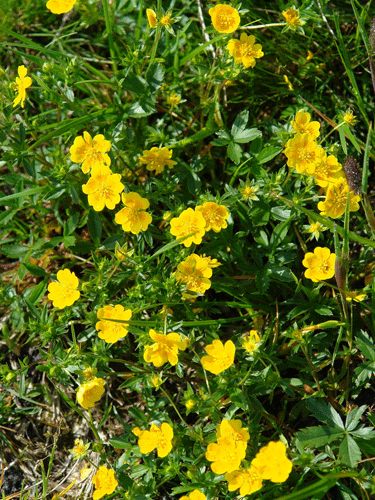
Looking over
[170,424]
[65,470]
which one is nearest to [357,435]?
[170,424]

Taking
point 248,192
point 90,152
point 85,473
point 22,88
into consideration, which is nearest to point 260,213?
point 248,192

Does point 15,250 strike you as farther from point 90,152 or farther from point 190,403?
point 190,403

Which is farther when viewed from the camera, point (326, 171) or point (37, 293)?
point (37, 293)

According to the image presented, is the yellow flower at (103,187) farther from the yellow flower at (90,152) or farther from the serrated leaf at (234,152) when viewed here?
the serrated leaf at (234,152)

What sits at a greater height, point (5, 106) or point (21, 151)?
point (5, 106)

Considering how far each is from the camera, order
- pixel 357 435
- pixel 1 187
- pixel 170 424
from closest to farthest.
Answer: pixel 357 435 → pixel 170 424 → pixel 1 187

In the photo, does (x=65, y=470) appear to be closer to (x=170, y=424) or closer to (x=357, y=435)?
(x=170, y=424)

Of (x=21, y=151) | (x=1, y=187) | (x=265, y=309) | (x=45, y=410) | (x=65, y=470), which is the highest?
(x=21, y=151)
